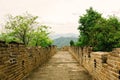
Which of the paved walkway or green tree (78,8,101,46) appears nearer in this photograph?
the paved walkway

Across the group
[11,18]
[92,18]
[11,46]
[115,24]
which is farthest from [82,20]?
[11,46]

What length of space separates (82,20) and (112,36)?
13583 mm

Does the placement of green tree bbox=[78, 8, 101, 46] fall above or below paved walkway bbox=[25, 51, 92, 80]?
above

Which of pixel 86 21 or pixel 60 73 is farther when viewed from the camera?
pixel 86 21

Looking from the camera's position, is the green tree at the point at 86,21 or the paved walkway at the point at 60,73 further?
the green tree at the point at 86,21

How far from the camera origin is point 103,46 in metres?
16.7

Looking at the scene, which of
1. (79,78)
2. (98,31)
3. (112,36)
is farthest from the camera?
(98,31)

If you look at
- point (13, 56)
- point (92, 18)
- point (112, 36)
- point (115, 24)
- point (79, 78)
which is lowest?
Answer: point (79, 78)

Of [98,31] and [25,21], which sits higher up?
[25,21]

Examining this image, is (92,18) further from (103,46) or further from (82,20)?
(103,46)

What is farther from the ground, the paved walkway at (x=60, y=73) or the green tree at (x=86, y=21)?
the green tree at (x=86, y=21)

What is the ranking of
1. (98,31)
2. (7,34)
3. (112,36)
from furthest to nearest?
1. (7,34)
2. (98,31)
3. (112,36)

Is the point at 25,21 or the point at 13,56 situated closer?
the point at 13,56

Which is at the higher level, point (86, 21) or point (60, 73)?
point (86, 21)
